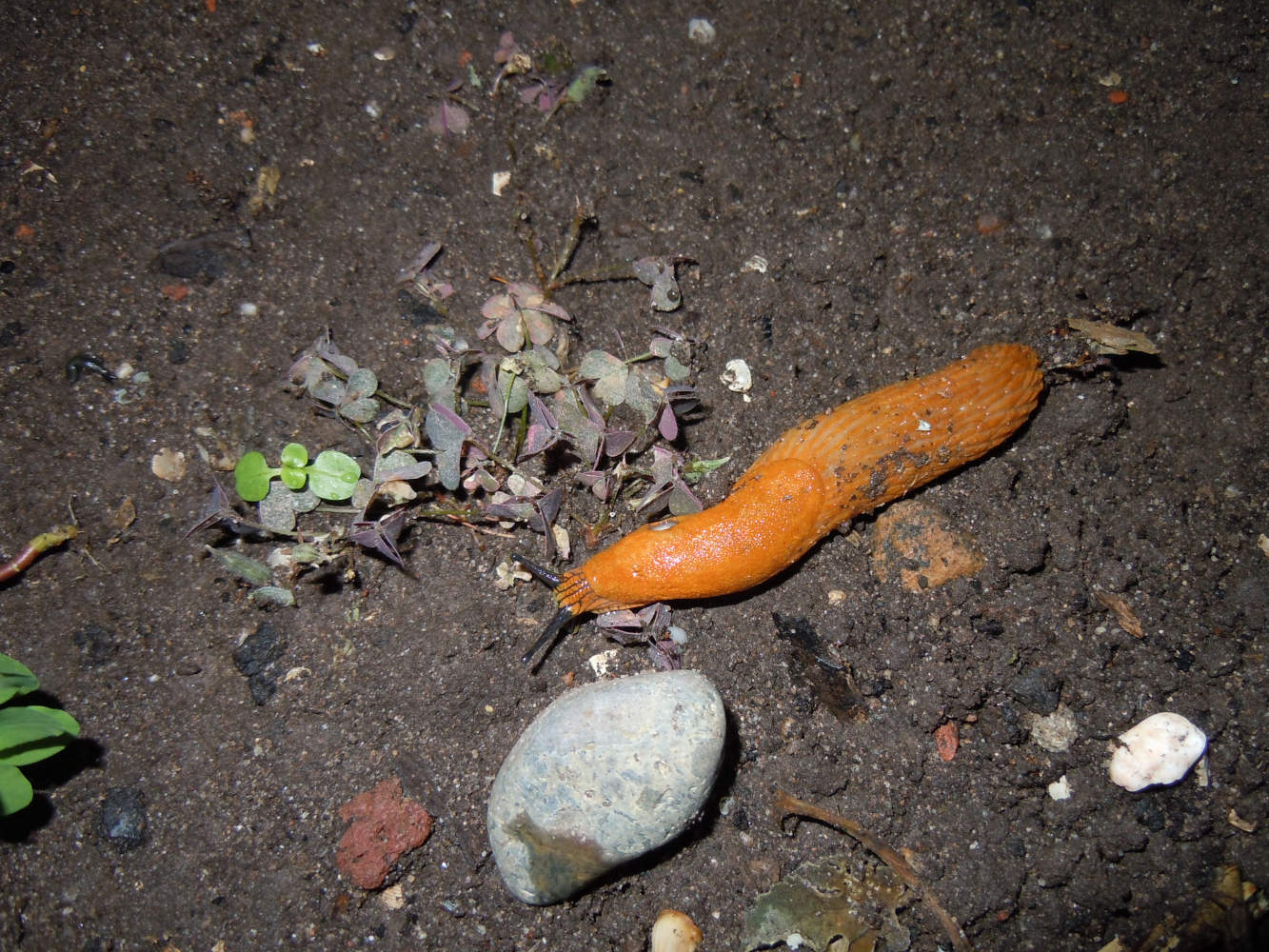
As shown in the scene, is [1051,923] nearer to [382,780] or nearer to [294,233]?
[382,780]

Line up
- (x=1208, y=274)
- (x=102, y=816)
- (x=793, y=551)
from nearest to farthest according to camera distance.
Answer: (x=102, y=816) < (x=793, y=551) < (x=1208, y=274)

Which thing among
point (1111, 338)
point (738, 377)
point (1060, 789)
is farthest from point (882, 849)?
point (1111, 338)

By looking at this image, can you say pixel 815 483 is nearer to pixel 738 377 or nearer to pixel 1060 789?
pixel 738 377

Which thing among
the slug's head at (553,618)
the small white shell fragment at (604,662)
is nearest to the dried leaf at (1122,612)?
the small white shell fragment at (604,662)

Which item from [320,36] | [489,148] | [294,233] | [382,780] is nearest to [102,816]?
[382,780]

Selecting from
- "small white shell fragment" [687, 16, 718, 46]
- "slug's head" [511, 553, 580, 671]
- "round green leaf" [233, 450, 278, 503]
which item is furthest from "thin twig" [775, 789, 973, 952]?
"small white shell fragment" [687, 16, 718, 46]

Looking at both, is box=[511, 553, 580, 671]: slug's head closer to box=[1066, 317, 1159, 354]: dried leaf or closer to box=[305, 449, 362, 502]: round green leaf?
box=[305, 449, 362, 502]: round green leaf
